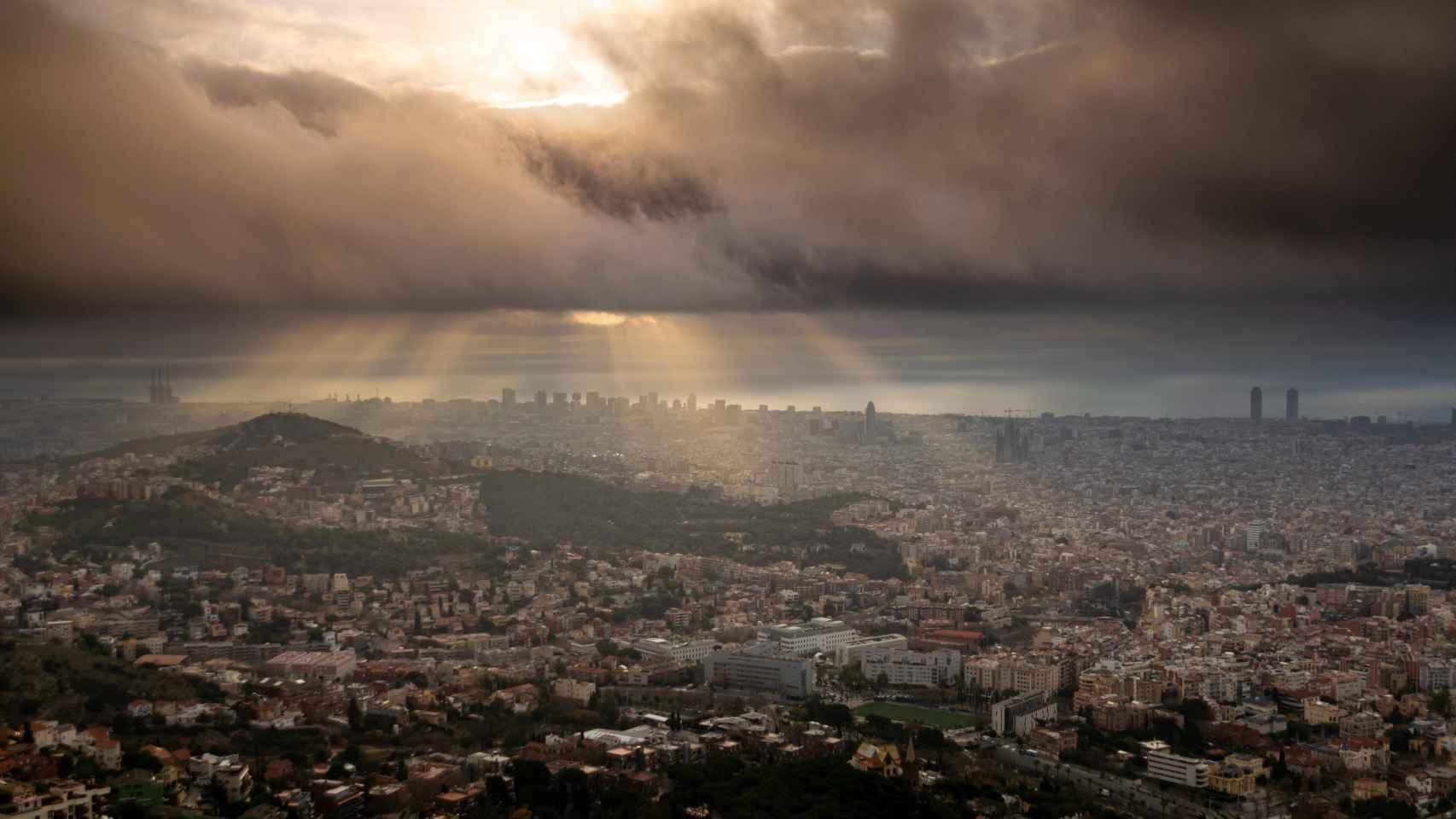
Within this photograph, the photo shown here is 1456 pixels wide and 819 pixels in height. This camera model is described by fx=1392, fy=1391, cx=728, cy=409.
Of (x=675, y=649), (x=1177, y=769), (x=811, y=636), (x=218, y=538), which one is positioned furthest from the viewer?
(x=218, y=538)

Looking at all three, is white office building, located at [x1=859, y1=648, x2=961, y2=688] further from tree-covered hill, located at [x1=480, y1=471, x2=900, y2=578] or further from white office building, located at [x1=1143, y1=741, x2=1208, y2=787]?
tree-covered hill, located at [x1=480, y1=471, x2=900, y2=578]

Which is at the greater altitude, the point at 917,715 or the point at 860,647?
the point at 860,647

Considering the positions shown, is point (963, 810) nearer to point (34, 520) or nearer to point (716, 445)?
point (34, 520)

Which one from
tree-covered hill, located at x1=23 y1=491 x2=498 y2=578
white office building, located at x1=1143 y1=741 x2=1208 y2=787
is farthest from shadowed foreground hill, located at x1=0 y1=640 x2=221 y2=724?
white office building, located at x1=1143 y1=741 x2=1208 y2=787

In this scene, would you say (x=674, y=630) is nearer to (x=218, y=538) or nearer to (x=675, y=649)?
(x=675, y=649)

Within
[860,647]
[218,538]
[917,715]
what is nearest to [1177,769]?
[917,715]

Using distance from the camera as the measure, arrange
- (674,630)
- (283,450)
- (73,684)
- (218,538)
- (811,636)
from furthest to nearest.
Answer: (283,450) → (218,538) → (674,630) → (811,636) → (73,684)
